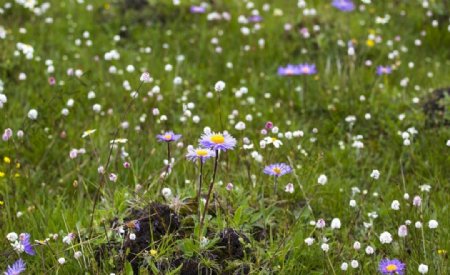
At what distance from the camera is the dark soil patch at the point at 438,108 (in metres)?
4.20

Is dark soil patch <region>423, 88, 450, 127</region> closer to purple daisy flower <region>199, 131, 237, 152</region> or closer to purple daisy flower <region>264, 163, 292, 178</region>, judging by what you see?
purple daisy flower <region>264, 163, 292, 178</region>

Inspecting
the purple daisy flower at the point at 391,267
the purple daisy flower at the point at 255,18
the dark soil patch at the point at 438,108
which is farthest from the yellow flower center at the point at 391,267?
the purple daisy flower at the point at 255,18

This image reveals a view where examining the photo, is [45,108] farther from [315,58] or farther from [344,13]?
[344,13]

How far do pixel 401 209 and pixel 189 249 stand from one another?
1235 millimetres

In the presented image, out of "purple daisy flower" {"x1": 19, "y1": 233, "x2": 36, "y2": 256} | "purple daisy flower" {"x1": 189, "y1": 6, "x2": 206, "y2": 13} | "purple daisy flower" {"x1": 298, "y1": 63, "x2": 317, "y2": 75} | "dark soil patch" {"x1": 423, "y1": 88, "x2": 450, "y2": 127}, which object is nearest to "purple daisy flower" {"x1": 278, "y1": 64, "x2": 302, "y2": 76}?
"purple daisy flower" {"x1": 298, "y1": 63, "x2": 317, "y2": 75}

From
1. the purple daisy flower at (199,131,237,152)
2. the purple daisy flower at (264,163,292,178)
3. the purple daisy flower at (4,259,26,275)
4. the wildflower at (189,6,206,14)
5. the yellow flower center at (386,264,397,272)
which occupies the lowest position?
the wildflower at (189,6,206,14)

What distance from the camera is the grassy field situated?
286cm

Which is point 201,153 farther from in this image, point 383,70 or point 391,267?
point 383,70

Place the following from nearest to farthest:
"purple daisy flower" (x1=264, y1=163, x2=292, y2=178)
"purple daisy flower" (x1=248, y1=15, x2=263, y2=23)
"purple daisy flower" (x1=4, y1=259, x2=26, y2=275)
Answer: "purple daisy flower" (x1=4, y1=259, x2=26, y2=275) < "purple daisy flower" (x1=264, y1=163, x2=292, y2=178) < "purple daisy flower" (x1=248, y1=15, x2=263, y2=23)

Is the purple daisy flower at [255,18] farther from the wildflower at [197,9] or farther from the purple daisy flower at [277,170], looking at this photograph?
the purple daisy flower at [277,170]

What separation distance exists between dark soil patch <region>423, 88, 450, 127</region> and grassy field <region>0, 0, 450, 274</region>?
14 millimetres

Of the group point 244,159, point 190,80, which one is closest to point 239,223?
point 244,159

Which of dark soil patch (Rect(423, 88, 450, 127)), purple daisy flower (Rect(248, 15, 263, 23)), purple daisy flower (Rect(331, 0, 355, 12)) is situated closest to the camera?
dark soil patch (Rect(423, 88, 450, 127))

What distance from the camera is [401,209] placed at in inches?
133
